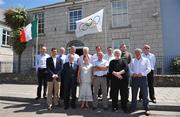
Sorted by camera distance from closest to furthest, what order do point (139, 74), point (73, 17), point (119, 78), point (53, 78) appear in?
point (139, 74)
point (119, 78)
point (53, 78)
point (73, 17)

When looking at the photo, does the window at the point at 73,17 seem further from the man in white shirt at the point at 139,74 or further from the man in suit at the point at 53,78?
the man in white shirt at the point at 139,74

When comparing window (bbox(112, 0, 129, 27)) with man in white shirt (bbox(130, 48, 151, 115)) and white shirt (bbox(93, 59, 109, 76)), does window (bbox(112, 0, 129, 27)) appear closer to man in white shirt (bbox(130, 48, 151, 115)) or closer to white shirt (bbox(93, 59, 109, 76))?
white shirt (bbox(93, 59, 109, 76))

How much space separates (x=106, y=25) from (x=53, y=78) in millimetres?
10657

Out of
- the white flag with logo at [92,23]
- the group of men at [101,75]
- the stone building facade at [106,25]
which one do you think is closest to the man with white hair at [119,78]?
the group of men at [101,75]

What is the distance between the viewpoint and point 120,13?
62.4 feet

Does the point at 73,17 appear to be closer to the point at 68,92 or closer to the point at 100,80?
the point at 68,92

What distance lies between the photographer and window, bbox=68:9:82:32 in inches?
816

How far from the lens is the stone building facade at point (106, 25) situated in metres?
17.9

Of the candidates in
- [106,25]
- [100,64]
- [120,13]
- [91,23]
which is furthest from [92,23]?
[100,64]

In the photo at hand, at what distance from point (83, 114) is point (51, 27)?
1432cm

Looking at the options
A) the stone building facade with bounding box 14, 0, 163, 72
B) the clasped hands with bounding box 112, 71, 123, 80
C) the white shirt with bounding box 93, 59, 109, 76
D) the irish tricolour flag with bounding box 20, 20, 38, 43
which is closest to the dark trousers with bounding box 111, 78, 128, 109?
the clasped hands with bounding box 112, 71, 123, 80

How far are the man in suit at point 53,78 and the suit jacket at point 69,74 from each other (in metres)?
0.32

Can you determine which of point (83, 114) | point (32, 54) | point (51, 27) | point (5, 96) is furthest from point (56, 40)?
point (83, 114)

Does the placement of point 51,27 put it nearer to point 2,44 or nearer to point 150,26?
point 150,26
